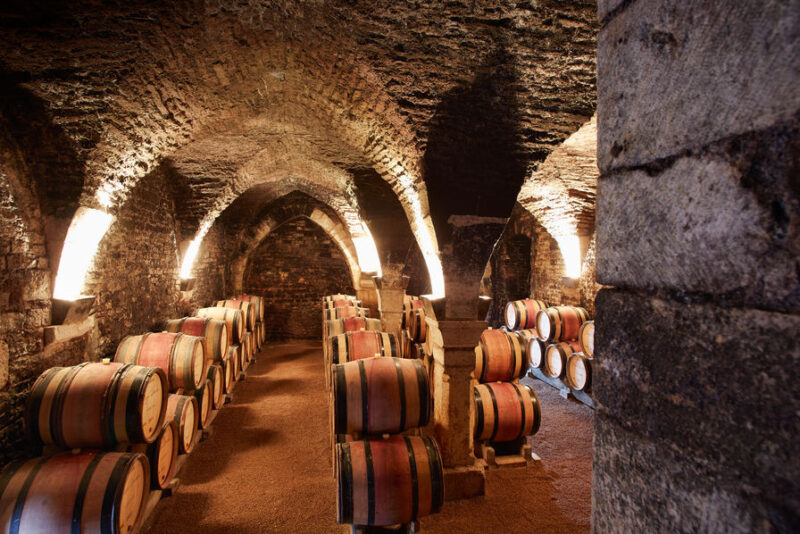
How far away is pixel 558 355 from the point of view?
21.7ft

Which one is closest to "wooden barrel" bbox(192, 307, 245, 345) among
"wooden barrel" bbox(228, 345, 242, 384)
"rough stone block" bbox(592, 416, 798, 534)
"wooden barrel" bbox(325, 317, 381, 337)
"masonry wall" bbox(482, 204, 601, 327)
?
"wooden barrel" bbox(228, 345, 242, 384)

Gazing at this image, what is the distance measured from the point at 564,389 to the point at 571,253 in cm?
259

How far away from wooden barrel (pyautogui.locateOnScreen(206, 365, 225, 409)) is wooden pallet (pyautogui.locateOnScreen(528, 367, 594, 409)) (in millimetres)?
5658

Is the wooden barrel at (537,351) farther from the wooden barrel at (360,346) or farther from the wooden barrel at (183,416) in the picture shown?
the wooden barrel at (183,416)

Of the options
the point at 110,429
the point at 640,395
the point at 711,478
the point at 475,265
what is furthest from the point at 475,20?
the point at 110,429

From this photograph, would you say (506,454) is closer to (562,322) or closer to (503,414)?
(503,414)

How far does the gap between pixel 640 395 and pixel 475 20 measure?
2.94 metres

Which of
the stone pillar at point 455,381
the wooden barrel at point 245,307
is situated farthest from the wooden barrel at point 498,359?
the wooden barrel at point 245,307

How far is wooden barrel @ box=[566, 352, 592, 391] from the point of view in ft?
19.7

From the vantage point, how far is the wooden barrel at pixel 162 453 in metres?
3.34

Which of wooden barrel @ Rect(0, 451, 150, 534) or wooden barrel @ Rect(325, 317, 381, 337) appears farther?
wooden barrel @ Rect(325, 317, 381, 337)

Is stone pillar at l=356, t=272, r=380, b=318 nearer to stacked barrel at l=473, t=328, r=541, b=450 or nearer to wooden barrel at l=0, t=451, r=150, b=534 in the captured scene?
stacked barrel at l=473, t=328, r=541, b=450

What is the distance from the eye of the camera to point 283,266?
1206cm

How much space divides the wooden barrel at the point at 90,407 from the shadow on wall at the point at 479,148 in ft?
10.0
